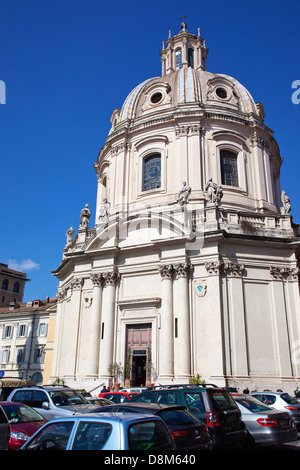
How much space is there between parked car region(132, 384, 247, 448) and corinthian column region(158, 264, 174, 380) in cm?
1281

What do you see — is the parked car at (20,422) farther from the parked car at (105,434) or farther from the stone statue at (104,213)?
the stone statue at (104,213)

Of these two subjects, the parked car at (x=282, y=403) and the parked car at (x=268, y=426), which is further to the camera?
the parked car at (x=282, y=403)

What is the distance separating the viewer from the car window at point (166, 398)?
9469mm

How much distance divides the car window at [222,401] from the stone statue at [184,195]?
16968 mm

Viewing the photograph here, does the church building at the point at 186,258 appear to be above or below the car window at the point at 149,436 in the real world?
above

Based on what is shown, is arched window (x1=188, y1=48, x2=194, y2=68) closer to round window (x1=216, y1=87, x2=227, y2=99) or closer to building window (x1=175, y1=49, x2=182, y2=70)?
building window (x1=175, y1=49, x2=182, y2=70)

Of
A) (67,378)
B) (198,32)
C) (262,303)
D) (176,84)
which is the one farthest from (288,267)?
(198,32)

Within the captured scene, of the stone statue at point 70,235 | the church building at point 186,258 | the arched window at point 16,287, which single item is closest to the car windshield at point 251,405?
the church building at point 186,258

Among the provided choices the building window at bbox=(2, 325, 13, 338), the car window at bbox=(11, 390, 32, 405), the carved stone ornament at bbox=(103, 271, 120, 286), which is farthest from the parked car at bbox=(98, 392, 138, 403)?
the building window at bbox=(2, 325, 13, 338)

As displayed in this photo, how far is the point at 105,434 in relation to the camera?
5449 mm

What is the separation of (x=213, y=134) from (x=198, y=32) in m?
18.0

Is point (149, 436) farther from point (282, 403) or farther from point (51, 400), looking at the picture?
point (282, 403)
